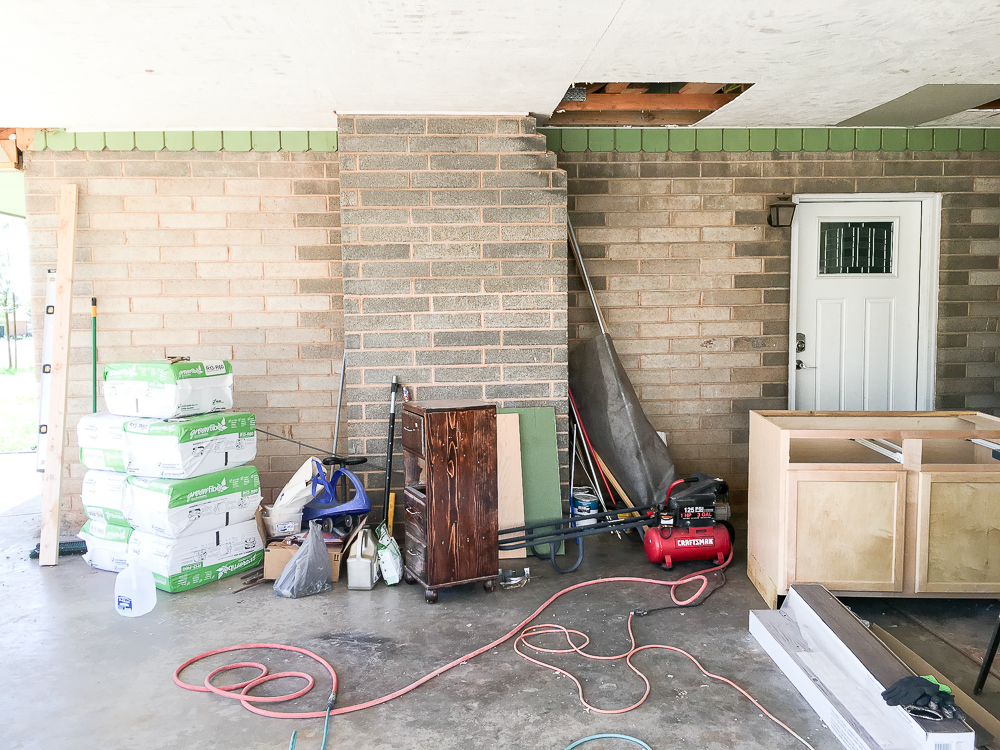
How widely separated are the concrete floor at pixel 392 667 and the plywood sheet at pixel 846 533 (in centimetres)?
34

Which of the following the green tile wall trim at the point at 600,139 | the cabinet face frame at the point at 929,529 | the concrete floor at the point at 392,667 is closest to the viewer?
the concrete floor at the point at 392,667

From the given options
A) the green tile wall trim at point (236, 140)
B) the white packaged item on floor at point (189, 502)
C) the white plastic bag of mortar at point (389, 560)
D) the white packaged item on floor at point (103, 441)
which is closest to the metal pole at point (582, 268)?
the white plastic bag of mortar at point (389, 560)

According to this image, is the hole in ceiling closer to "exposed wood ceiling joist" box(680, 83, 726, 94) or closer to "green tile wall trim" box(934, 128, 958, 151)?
"exposed wood ceiling joist" box(680, 83, 726, 94)

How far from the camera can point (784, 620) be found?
9.91ft

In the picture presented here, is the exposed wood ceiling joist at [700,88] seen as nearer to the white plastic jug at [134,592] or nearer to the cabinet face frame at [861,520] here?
the cabinet face frame at [861,520]

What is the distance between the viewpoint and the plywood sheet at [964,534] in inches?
124

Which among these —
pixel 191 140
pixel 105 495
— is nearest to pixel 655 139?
pixel 191 140

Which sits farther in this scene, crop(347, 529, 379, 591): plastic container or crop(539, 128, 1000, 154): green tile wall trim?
crop(539, 128, 1000, 154): green tile wall trim

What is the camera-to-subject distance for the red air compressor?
385cm

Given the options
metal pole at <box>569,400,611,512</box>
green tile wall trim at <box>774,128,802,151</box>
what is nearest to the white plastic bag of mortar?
metal pole at <box>569,400,611,512</box>

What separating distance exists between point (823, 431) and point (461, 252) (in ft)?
7.71

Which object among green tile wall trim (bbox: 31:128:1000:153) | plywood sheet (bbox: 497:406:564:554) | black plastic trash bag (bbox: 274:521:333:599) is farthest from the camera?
green tile wall trim (bbox: 31:128:1000:153)

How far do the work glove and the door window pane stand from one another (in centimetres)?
338

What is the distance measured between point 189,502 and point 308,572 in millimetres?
760
